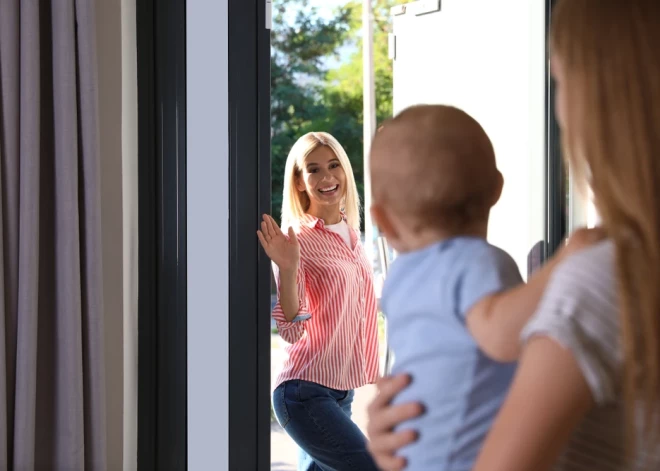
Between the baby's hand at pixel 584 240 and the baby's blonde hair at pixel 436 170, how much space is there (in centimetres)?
22

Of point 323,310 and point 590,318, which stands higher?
point 590,318

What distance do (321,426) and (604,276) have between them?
5.87 ft

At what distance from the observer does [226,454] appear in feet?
6.86

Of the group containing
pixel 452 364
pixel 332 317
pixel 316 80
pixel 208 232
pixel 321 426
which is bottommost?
pixel 321 426

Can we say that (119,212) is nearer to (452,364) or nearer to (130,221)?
(130,221)

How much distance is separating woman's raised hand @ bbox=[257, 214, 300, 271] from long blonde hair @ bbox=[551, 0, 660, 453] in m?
1.49

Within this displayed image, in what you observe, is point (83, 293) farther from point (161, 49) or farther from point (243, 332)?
point (161, 49)

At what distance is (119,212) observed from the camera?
6.59 feet

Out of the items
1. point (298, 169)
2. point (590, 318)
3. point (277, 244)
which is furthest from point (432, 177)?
point (298, 169)

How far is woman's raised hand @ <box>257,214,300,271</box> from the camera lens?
6.75 feet

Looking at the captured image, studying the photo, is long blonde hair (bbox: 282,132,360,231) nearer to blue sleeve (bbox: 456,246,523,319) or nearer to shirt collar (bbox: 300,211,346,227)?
shirt collar (bbox: 300,211,346,227)

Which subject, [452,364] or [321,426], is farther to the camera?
[321,426]

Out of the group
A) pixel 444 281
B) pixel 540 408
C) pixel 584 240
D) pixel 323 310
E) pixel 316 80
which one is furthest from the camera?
pixel 316 80

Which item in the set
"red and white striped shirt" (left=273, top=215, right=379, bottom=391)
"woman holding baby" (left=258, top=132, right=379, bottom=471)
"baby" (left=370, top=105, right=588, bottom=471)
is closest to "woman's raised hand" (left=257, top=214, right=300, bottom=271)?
"woman holding baby" (left=258, top=132, right=379, bottom=471)
